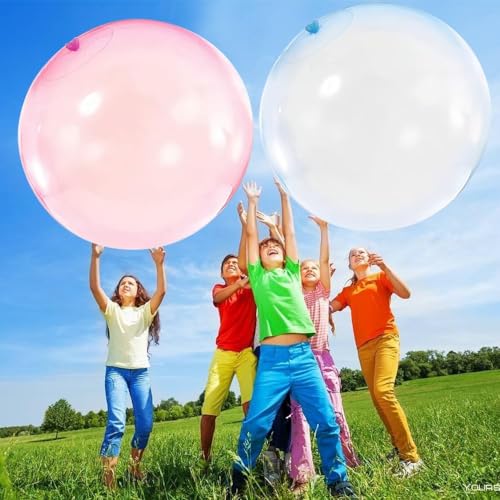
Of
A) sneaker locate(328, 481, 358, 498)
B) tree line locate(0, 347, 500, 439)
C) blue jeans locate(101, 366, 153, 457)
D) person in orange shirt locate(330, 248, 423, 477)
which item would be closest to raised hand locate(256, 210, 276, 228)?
person in orange shirt locate(330, 248, 423, 477)

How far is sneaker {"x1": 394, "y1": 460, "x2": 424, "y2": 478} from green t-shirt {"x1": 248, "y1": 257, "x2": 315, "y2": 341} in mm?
1258

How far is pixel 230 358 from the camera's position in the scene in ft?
14.1

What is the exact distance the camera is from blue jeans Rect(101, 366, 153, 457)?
4145 mm

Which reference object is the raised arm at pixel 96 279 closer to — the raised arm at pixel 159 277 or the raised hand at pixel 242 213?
the raised arm at pixel 159 277

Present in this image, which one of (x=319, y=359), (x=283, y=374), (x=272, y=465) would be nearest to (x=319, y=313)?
(x=319, y=359)

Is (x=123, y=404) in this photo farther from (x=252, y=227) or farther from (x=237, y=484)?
(x=252, y=227)

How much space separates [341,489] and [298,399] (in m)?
0.57

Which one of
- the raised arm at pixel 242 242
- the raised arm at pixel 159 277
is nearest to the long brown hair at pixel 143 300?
the raised arm at pixel 159 277

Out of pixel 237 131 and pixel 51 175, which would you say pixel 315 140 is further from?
pixel 51 175

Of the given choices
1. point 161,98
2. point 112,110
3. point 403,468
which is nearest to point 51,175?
point 112,110

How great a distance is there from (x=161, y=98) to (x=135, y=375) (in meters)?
2.32

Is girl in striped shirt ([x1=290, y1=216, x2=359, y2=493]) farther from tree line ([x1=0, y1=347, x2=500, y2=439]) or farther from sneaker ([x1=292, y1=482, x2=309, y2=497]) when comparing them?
tree line ([x1=0, y1=347, x2=500, y2=439])

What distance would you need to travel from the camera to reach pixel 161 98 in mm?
2895

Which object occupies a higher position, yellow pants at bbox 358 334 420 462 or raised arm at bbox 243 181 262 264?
raised arm at bbox 243 181 262 264
